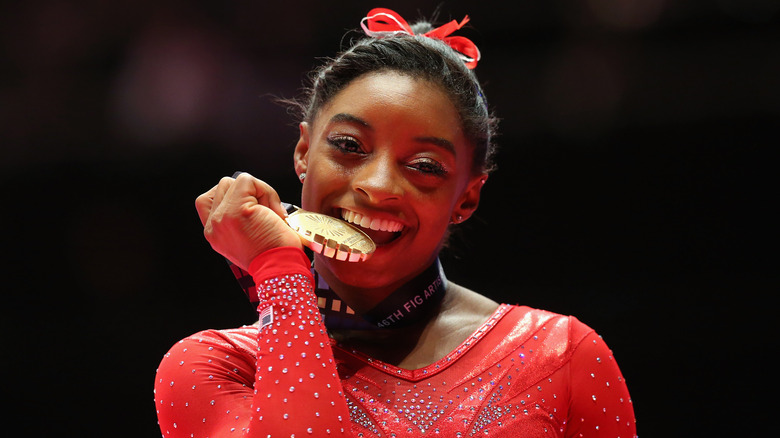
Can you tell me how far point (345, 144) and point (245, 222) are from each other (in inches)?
11.1

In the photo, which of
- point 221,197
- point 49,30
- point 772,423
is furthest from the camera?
point 49,30

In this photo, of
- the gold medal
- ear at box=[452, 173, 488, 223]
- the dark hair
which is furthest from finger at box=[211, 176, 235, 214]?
ear at box=[452, 173, 488, 223]

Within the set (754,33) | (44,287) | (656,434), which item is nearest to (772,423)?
(656,434)

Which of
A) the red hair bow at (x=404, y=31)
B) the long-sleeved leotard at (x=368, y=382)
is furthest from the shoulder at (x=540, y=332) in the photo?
the red hair bow at (x=404, y=31)

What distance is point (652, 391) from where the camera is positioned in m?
2.38

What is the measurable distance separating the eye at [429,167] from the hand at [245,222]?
10.9 inches

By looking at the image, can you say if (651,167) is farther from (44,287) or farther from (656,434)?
(44,287)

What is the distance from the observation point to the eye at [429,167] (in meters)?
1.41

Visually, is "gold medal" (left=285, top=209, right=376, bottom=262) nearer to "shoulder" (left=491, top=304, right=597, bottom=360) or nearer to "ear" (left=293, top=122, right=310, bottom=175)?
"ear" (left=293, top=122, right=310, bottom=175)

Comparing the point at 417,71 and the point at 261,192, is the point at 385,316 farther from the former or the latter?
the point at 417,71

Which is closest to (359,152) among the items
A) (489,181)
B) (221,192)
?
(221,192)

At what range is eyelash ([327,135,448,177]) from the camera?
1.41 meters

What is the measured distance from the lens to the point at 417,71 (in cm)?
149

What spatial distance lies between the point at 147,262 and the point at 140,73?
649mm
